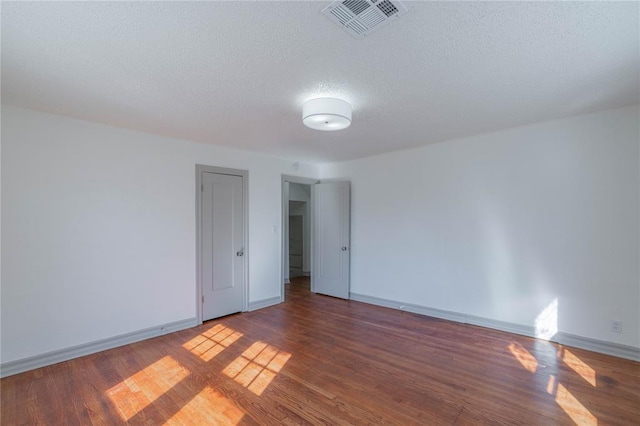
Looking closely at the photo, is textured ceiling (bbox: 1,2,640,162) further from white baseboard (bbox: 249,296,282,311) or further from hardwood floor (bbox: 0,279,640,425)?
white baseboard (bbox: 249,296,282,311)

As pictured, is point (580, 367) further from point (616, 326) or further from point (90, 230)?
point (90, 230)

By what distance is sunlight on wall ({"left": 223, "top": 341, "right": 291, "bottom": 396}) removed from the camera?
2.61m

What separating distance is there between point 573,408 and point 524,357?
83 centimetres

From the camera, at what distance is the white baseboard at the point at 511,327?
3018 mm

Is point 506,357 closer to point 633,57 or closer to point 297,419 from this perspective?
point 297,419

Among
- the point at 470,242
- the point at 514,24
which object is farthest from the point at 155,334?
the point at 514,24

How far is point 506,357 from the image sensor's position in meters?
3.05

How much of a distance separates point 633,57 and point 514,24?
113 cm

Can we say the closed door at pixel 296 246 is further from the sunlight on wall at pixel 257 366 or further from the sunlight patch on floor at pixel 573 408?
the sunlight patch on floor at pixel 573 408

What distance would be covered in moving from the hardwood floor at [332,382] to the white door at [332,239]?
1681 millimetres

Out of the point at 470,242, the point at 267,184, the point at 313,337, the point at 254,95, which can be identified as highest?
the point at 254,95

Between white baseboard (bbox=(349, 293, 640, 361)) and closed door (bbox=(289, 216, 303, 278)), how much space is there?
2.51 m

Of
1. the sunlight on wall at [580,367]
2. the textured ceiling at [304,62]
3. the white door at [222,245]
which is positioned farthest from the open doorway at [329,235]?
the sunlight on wall at [580,367]

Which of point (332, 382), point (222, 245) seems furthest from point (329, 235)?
point (332, 382)
